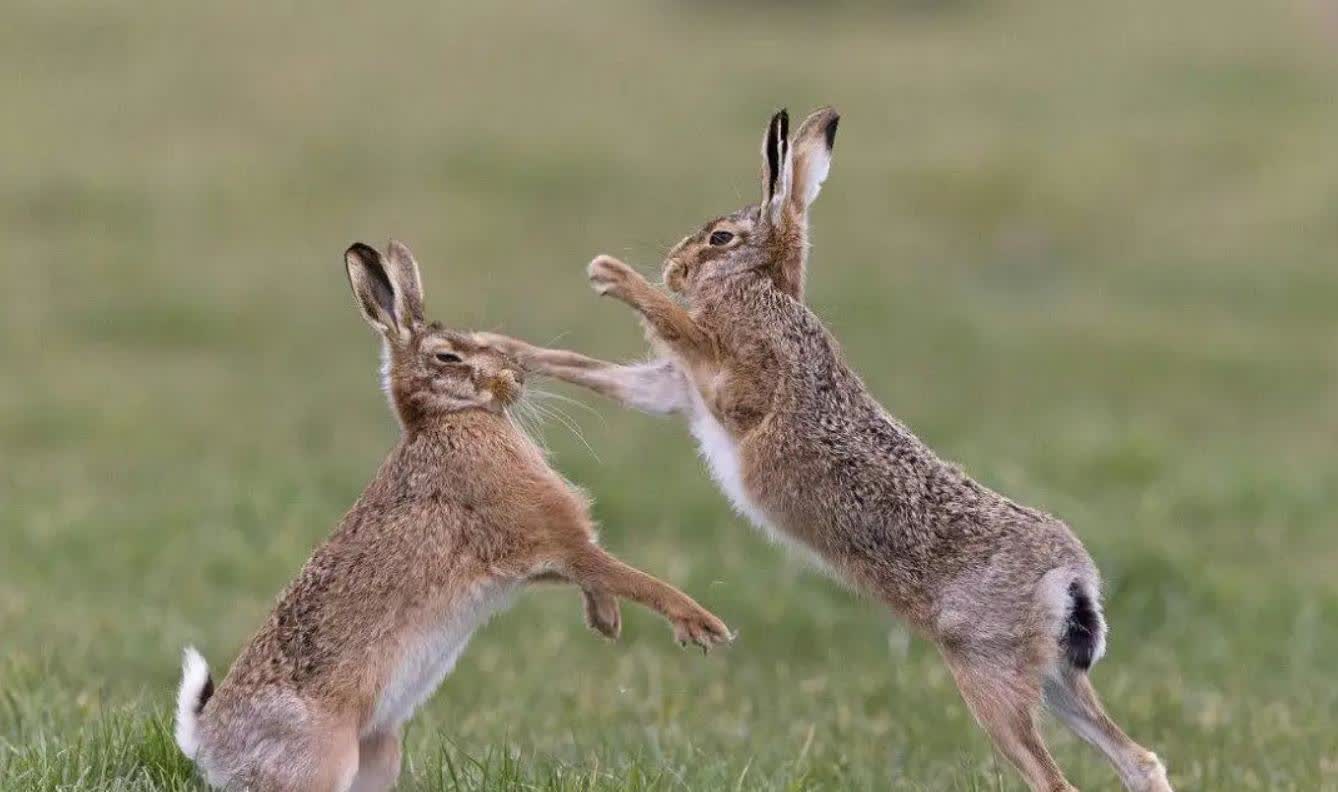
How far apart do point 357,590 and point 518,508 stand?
1.63 feet

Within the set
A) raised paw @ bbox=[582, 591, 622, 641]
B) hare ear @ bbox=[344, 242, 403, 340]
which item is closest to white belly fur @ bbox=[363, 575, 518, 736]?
raised paw @ bbox=[582, 591, 622, 641]

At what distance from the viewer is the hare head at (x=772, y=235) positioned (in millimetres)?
6160

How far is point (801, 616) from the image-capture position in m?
9.36

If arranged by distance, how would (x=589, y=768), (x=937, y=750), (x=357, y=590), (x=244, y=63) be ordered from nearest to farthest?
(x=357, y=590) → (x=589, y=768) → (x=937, y=750) → (x=244, y=63)

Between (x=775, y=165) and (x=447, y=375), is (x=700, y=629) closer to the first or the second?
(x=447, y=375)

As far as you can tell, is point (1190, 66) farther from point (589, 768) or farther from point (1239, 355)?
point (589, 768)

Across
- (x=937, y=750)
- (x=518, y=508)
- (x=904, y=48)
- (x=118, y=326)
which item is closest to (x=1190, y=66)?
(x=904, y=48)

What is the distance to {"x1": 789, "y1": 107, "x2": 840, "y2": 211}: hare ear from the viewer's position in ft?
20.3

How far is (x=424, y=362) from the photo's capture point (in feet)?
18.8

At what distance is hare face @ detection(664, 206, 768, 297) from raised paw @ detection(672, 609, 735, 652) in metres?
1.27

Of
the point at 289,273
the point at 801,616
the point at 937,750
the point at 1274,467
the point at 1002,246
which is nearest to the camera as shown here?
the point at 937,750

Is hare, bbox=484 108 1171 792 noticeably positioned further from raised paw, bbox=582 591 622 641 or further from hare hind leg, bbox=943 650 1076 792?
raised paw, bbox=582 591 622 641

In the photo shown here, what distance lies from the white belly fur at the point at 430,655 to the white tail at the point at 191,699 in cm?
47

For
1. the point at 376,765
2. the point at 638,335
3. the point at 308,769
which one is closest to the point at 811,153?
the point at 376,765
